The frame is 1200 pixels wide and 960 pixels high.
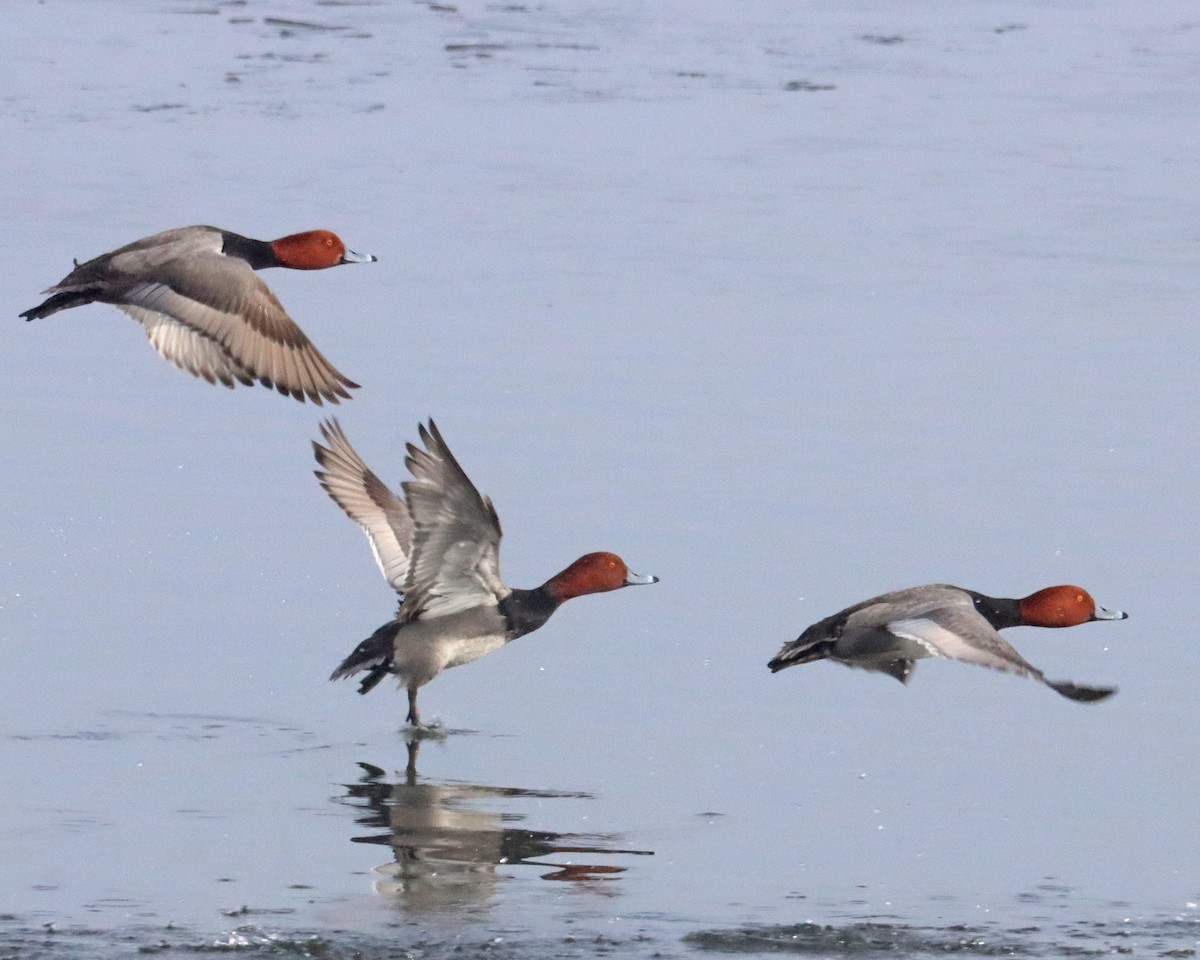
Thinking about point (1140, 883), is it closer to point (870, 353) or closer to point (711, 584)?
point (711, 584)

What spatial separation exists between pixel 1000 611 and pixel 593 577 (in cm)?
149

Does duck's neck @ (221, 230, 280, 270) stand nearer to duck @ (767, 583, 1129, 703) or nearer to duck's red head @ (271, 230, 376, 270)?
duck's red head @ (271, 230, 376, 270)

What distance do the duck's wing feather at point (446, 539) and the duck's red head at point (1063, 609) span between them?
1.92 metres

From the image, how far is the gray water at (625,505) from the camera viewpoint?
7227mm

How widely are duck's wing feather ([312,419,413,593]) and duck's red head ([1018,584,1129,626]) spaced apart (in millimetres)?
2416

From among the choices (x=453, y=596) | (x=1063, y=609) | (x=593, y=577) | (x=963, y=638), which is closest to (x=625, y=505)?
(x=593, y=577)

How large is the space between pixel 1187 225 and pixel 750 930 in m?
9.97

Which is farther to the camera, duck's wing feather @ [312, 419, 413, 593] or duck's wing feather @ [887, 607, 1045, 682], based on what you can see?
duck's wing feather @ [312, 419, 413, 593]

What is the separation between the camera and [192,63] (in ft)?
66.0

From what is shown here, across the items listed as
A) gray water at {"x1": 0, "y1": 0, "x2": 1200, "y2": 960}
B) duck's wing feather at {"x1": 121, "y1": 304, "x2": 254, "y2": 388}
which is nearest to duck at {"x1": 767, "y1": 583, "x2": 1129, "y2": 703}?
gray water at {"x1": 0, "y1": 0, "x2": 1200, "y2": 960}

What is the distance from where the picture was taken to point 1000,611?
9188 millimetres

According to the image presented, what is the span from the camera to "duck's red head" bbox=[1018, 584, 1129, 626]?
9.02 meters

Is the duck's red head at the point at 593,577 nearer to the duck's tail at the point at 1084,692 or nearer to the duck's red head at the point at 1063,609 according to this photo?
the duck's red head at the point at 1063,609

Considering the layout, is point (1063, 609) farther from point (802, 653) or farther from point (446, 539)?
point (446, 539)
